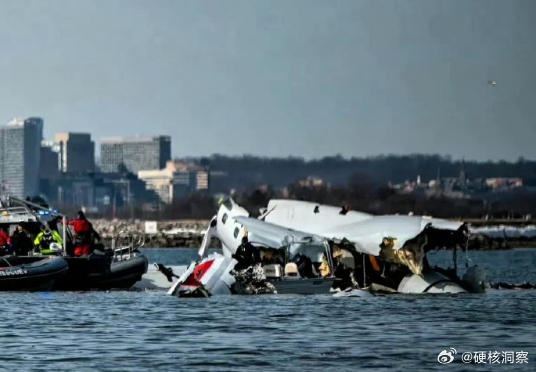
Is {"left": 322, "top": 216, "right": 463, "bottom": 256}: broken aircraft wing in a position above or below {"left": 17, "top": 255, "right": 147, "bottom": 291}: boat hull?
above

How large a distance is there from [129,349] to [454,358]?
681cm

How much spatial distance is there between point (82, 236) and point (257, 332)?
1871cm

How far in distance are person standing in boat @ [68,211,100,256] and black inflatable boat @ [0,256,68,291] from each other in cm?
279

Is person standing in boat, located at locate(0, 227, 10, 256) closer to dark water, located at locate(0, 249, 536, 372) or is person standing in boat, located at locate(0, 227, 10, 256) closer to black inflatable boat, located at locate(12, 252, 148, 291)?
black inflatable boat, located at locate(12, 252, 148, 291)

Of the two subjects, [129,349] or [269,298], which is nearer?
[129,349]

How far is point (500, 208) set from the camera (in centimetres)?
14725

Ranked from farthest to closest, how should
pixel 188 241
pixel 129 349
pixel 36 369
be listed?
pixel 188 241, pixel 129 349, pixel 36 369

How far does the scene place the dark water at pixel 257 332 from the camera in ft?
98.1

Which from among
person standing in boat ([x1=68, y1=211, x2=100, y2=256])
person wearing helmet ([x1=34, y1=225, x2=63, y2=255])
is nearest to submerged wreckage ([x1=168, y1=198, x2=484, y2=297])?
person standing in boat ([x1=68, y1=211, x2=100, y2=256])

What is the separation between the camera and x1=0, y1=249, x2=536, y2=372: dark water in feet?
98.1

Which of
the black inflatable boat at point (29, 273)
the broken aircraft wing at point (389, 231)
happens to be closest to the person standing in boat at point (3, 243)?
the black inflatable boat at point (29, 273)

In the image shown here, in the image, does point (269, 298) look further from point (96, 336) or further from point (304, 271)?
point (96, 336)

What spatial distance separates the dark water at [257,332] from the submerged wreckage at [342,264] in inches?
43.7

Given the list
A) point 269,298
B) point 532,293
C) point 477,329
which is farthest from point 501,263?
point 477,329
